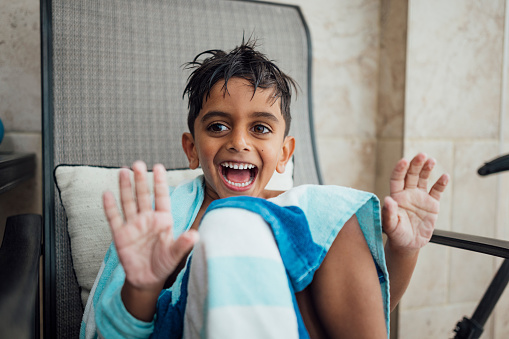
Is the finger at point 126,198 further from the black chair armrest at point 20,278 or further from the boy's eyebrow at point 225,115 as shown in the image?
the boy's eyebrow at point 225,115

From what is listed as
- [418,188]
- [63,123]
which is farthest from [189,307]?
[63,123]

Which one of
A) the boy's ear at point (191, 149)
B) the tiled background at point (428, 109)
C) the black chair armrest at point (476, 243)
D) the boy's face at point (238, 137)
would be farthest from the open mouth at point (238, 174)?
the tiled background at point (428, 109)

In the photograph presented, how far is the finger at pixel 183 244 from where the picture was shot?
1.62ft

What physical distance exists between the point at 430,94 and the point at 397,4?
0.38 meters

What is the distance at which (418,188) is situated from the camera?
0.72m

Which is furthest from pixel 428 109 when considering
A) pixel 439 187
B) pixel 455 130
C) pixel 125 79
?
pixel 125 79

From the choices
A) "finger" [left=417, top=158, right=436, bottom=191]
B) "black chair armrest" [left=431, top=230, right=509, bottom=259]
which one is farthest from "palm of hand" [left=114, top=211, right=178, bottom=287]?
"black chair armrest" [left=431, top=230, right=509, bottom=259]

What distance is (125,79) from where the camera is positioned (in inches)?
44.3

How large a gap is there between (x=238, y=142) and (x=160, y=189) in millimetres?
299

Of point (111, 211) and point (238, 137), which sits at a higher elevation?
point (238, 137)

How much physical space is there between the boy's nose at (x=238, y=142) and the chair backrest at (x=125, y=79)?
0.40m

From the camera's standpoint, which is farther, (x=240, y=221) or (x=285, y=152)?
(x=285, y=152)

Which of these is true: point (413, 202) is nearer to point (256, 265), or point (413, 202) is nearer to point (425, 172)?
point (425, 172)

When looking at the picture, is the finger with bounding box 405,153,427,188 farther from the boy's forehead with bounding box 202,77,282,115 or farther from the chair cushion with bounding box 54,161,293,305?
the chair cushion with bounding box 54,161,293,305
